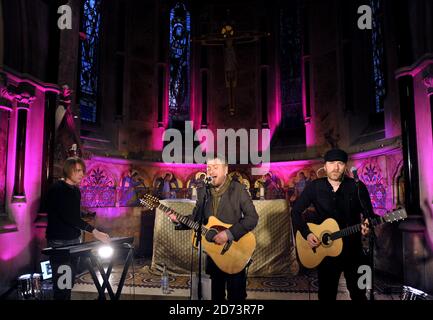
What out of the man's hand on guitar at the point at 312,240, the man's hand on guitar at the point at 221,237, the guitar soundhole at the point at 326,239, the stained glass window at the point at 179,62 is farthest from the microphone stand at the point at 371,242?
the stained glass window at the point at 179,62

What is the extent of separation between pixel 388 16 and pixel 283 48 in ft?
14.3

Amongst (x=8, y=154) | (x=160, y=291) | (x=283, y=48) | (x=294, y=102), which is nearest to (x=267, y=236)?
(x=160, y=291)

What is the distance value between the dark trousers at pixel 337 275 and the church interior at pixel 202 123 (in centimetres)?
21

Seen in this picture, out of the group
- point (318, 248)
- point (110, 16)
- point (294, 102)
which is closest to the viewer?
point (318, 248)

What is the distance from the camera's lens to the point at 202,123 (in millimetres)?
11094

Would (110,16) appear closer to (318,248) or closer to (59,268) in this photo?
(59,268)

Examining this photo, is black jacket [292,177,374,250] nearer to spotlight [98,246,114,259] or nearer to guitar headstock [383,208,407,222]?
guitar headstock [383,208,407,222]

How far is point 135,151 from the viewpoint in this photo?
32.3ft

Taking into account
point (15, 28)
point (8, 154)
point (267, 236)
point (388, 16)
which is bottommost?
point (267, 236)

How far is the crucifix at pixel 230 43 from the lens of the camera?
9909mm

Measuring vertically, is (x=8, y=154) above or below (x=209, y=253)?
above

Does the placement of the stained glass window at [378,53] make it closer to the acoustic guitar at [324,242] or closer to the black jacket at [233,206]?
the acoustic guitar at [324,242]

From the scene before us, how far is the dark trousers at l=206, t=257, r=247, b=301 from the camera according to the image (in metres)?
3.46

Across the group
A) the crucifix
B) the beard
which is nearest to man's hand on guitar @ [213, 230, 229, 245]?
the beard
